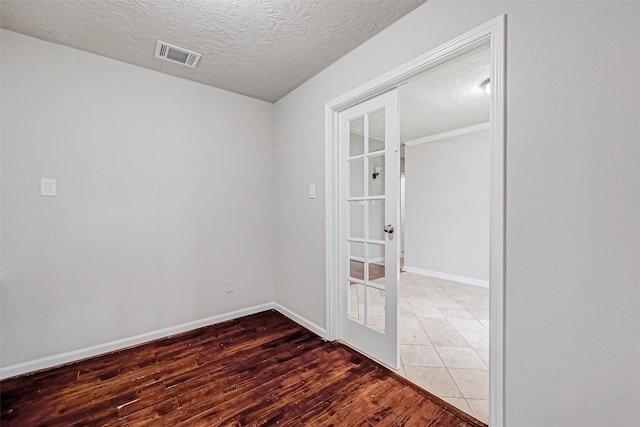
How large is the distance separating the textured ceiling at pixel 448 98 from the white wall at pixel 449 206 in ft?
1.35

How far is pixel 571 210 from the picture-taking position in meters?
1.13

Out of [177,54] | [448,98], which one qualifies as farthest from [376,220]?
[177,54]

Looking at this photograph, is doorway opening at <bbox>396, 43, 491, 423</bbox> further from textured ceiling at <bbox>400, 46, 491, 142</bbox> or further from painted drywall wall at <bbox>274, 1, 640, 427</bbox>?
painted drywall wall at <bbox>274, 1, 640, 427</bbox>

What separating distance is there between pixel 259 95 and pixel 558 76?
2565 mm

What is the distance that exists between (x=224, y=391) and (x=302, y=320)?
107 centimetres

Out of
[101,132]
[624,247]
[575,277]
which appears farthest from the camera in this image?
[101,132]

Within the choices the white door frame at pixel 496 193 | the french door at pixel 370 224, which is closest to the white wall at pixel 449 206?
the french door at pixel 370 224

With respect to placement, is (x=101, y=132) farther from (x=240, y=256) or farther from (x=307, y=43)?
(x=307, y=43)

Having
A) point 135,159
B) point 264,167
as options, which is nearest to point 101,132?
point 135,159

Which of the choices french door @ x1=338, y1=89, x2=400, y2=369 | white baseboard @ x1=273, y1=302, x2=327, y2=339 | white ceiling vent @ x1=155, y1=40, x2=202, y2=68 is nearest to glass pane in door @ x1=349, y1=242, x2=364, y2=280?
french door @ x1=338, y1=89, x2=400, y2=369

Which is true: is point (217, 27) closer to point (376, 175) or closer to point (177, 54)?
point (177, 54)

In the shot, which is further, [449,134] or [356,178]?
[449,134]

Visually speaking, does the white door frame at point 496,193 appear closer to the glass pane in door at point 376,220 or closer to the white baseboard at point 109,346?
the glass pane in door at point 376,220

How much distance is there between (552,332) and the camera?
1171 millimetres
